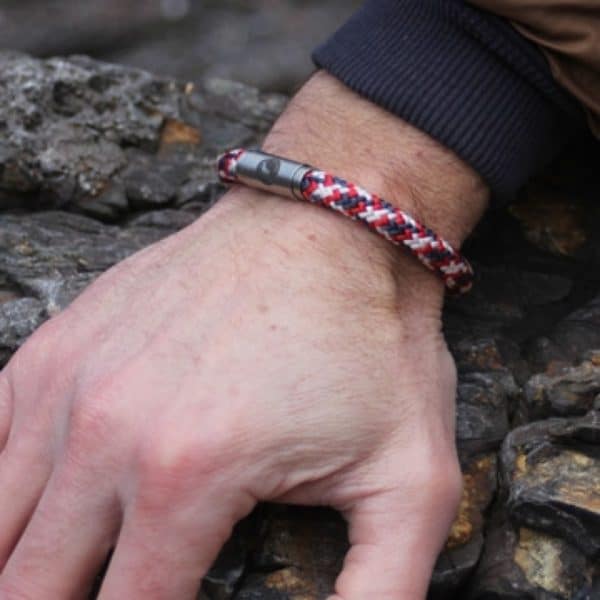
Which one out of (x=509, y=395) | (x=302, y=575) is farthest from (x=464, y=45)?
(x=302, y=575)

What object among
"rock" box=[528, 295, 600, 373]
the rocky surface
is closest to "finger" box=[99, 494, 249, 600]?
"rock" box=[528, 295, 600, 373]

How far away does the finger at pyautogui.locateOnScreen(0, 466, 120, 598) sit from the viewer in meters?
1.44

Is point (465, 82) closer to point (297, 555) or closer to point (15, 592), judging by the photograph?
point (297, 555)

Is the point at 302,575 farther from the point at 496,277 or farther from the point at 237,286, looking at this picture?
the point at 496,277

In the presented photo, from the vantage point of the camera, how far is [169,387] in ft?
4.70

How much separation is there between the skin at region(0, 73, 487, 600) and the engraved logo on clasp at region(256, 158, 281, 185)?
0.04m

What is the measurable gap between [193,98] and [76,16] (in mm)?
1864

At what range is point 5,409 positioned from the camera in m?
1.66

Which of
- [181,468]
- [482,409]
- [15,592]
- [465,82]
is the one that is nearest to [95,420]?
[181,468]

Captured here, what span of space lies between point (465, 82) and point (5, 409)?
916 mm

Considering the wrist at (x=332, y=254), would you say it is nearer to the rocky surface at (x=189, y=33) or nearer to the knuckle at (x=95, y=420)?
the knuckle at (x=95, y=420)

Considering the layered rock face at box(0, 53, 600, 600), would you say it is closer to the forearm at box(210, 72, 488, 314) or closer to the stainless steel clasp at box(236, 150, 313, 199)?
the forearm at box(210, 72, 488, 314)

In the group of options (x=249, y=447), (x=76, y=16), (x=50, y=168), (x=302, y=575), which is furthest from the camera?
(x=76, y=16)

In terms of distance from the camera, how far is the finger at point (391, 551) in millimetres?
1345
